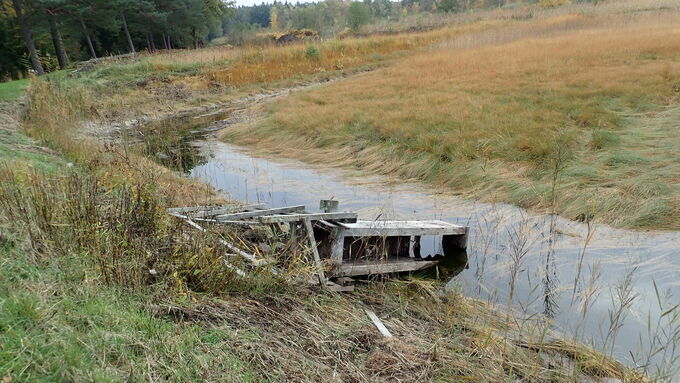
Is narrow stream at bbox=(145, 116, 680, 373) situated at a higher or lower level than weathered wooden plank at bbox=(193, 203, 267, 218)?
lower

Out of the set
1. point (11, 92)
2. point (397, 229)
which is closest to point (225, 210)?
point (397, 229)

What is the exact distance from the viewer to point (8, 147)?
779 centimetres

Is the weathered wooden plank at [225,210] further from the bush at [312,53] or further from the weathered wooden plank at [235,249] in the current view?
the bush at [312,53]

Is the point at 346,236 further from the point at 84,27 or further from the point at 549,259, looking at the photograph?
the point at 84,27

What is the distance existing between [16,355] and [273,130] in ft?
37.6

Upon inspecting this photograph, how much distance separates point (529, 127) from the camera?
9.91 meters

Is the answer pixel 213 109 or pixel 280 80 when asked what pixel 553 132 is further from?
pixel 280 80

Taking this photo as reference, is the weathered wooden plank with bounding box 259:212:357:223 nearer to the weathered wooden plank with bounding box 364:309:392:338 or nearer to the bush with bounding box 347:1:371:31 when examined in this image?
the weathered wooden plank with bounding box 364:309:392:338

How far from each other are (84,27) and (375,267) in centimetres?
3032

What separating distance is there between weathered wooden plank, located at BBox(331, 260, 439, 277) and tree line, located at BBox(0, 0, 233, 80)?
18740mm

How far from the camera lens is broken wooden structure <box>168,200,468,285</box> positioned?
202 inches

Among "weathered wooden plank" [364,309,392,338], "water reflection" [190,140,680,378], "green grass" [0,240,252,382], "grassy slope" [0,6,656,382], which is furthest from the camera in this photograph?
"water reflection" [190,140,680,378]

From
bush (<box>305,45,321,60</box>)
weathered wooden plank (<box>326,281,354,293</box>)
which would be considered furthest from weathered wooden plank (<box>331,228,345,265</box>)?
bush (<box>305,45,321,60</box>)

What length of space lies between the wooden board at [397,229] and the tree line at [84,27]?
60.3 ft
